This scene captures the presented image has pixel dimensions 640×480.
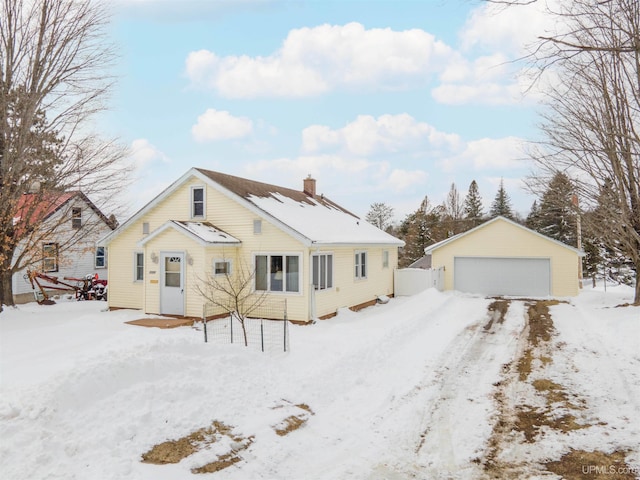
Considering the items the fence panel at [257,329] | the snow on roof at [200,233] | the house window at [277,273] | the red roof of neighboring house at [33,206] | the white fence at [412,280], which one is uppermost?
the red roof of neighboring house at [33,206]

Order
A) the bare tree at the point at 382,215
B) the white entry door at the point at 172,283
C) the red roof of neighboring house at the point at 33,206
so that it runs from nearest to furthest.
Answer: the white entry door at the point at 172,283
the red roof of neighboring house at the point at 33,206
the bare tree at the point at 382,215

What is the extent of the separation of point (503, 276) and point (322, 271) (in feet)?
43.8

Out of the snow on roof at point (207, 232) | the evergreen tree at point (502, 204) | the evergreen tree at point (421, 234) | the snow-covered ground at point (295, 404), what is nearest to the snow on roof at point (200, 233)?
the snow on roof at point (207, 232)

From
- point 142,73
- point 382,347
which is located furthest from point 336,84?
point 382,347

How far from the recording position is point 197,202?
1652 cm

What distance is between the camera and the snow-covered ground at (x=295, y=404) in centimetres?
488

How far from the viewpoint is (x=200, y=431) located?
580 cm

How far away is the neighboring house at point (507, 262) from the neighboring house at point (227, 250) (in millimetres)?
8567

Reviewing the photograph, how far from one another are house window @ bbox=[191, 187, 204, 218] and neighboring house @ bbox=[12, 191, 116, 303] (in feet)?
13.7

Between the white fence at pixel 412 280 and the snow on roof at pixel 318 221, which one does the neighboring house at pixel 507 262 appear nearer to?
the white fence at pixel 412 280

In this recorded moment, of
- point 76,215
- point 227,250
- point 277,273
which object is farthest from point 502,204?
point 76,215

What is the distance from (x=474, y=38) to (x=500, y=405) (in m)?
5.78

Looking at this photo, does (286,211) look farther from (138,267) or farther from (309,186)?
(309,186)

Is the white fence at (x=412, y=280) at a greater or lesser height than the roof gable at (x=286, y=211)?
lesser
